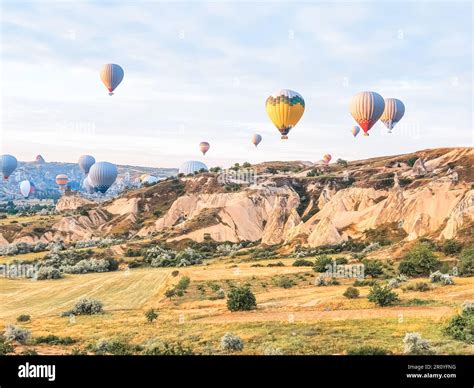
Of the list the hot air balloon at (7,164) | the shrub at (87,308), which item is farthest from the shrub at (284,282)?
the hot air balloon at (7,164)

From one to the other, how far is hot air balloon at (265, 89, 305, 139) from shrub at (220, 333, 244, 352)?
1743 inches

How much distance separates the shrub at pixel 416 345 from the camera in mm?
20300

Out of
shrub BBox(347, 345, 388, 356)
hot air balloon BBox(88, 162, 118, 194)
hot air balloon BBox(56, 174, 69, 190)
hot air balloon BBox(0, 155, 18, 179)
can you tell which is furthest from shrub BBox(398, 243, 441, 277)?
hot air balloon BBox(56, 174, 69, 190)

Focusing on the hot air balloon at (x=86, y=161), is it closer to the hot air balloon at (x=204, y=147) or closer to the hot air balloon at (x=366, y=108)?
the hot air balloon at (x=204, y=147)

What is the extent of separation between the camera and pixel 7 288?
139 feet

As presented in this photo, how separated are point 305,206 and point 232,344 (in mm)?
68468

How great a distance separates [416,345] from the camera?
811 inches

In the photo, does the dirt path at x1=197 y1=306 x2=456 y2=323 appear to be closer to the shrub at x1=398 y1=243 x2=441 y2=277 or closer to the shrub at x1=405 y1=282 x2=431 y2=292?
the shrub at x1=405 y1=282 x2=431 y2=292

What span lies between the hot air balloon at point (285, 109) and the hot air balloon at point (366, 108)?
8.82 metres

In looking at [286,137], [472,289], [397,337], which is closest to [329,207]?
[286,137]

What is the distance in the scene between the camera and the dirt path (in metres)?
26.3

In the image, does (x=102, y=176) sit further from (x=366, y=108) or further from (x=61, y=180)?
(x=61, y=180)

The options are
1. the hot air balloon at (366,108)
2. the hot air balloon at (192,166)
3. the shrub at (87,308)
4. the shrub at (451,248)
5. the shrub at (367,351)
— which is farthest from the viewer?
the hot air balloon at (192,166)
